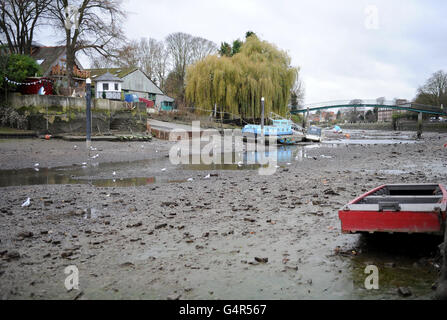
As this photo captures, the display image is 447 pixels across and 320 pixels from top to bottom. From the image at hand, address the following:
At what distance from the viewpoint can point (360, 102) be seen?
2876 inches

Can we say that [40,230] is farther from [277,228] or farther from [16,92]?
[16,92]

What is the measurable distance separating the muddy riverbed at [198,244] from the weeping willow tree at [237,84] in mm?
27984

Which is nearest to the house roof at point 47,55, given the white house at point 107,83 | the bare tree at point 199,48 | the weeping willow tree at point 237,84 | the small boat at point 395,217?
the white house at point 107,83

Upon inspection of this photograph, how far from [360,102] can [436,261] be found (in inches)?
2889

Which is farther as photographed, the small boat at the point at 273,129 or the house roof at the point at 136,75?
the house roof at the point at 136,75

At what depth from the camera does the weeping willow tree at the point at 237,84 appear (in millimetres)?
38281

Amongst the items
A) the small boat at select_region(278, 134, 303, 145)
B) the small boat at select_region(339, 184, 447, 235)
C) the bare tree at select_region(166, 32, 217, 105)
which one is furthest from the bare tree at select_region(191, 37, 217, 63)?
the small boat at select_region(339, 184, 447, 235)

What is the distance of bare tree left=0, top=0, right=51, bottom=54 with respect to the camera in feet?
89.4

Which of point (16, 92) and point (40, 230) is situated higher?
point (16, 92)

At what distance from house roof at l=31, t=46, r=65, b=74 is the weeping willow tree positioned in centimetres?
1678

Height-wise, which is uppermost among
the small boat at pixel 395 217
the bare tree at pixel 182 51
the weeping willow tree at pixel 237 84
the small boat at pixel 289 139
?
the bare tree at pixel 182 51

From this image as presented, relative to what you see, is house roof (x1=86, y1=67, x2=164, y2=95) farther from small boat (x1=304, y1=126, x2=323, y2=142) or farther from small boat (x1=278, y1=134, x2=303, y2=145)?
small boat (x1=278, y1=134, x2=303, y2=145)

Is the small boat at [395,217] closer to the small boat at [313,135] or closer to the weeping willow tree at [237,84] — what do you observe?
the weeping willow tree at [237,84]
